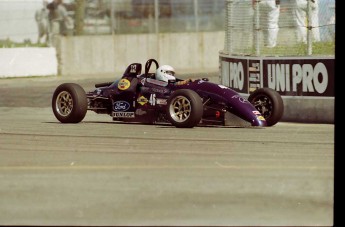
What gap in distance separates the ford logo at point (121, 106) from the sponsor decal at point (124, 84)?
0.25 m

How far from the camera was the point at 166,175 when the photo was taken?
1148 centimetres

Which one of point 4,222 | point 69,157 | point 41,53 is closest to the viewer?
point 4,222

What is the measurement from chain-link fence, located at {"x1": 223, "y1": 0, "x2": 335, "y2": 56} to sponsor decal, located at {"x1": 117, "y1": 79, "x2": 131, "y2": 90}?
286 centimetres

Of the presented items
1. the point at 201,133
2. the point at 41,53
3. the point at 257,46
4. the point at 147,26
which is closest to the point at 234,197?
the point at 201,133

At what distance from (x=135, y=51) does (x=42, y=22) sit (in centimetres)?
346

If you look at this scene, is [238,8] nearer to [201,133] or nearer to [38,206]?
[201,133]

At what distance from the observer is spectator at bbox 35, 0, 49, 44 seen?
33031mm

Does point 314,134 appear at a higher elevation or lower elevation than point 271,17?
lower

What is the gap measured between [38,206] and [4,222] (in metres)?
0.75

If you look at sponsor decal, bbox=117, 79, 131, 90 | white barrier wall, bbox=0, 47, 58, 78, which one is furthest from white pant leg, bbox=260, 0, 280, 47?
white barrier wall, bbox=0, 47, 58, 78

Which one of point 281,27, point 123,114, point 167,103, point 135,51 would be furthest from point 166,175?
point 135,51

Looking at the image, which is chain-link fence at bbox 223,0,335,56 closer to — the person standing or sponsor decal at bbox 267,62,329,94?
sponsor decal at bbox 267,62,329,94

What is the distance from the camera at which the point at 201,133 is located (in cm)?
1619

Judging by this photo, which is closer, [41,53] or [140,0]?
[41,53]
